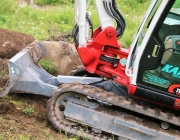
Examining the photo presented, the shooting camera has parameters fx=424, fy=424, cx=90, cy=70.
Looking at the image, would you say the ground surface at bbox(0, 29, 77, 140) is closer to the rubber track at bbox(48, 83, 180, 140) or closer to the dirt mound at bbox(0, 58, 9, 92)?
the dirt mound at bbox(0, 58, 9, 92)

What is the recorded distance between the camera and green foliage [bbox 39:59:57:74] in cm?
774

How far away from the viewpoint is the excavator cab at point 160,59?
17.1 ft

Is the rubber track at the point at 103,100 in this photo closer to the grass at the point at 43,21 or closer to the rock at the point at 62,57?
the rock at the point at 62,57

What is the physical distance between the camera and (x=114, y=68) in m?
6.11

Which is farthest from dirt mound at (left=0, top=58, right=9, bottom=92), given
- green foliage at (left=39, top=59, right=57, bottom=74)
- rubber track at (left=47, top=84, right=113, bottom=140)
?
rubber track at (left=47, top=84, right=113, bottom=140)

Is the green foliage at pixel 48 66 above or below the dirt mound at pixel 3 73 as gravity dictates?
above

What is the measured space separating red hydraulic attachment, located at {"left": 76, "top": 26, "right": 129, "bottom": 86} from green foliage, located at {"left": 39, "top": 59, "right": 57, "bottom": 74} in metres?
1.80

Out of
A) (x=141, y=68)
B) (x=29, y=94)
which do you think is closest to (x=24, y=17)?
(x=29, y=94)

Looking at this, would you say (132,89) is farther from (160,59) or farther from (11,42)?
(11,42)

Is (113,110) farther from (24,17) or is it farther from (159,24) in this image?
(24,17)

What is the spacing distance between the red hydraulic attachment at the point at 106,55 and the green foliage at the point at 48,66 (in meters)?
1.80

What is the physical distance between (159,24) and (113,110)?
1338mm

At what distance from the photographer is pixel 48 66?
7766mm

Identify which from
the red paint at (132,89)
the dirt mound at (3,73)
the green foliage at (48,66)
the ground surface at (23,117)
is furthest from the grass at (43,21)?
the red paint at (132,89)
